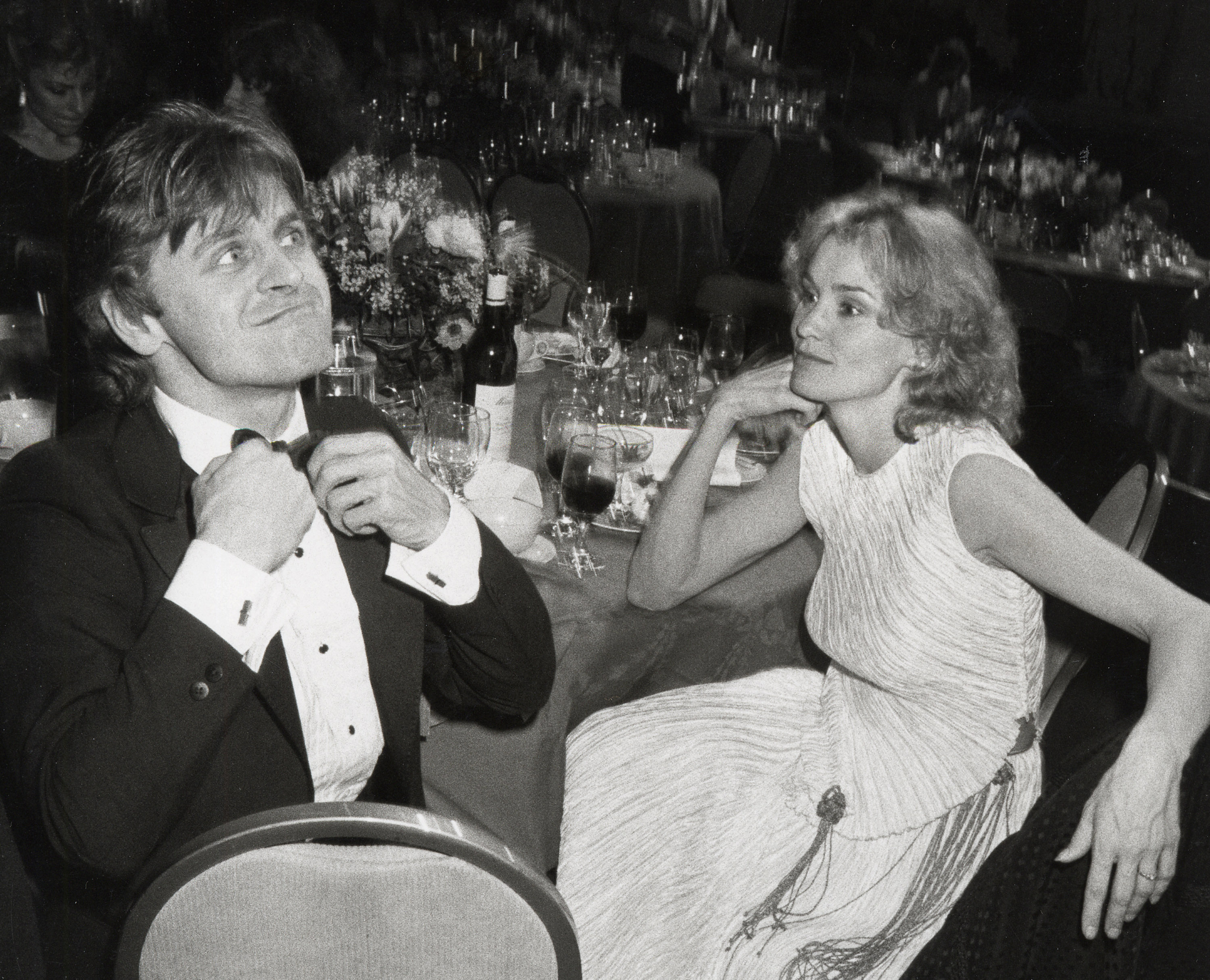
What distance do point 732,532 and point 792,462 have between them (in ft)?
0.55

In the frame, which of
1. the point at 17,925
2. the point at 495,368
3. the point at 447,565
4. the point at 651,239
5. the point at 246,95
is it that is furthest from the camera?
the point at 651,239

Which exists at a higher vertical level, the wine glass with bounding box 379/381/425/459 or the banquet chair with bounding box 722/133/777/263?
the wine glass with bounding box 379/381/425/459

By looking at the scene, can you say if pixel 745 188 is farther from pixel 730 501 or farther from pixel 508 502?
pixel 508 502

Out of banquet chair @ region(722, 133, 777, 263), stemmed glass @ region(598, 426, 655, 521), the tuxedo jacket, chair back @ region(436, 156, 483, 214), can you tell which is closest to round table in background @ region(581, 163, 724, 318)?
banquet chair @ region(722, 133, 777, 263)

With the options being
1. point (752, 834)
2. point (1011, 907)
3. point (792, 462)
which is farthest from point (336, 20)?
point (1011, 907)

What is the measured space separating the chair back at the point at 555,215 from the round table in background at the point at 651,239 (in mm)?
1413

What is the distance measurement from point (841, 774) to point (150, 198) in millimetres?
1272

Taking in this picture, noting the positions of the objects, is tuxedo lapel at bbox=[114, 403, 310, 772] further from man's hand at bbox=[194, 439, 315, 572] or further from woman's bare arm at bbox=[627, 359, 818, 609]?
woman's bare arm at bbox=[627, 359, 818, 609]

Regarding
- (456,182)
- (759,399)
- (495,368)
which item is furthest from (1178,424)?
(456,182)

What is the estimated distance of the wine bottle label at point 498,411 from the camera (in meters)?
1.93

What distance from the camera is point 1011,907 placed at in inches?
44.4

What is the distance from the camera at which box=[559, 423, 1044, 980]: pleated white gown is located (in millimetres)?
1467

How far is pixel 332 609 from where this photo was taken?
1.37 metres

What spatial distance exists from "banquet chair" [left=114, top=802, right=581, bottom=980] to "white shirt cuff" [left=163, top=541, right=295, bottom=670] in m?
0.27
